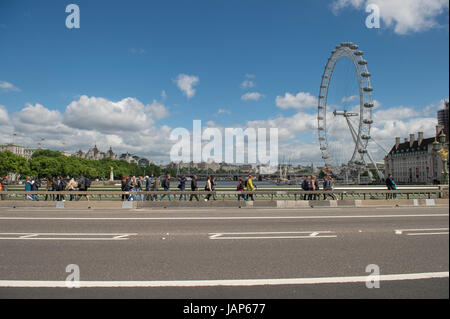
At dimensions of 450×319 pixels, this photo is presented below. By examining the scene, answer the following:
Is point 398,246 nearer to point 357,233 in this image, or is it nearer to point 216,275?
point 357,233

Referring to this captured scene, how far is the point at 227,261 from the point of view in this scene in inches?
280

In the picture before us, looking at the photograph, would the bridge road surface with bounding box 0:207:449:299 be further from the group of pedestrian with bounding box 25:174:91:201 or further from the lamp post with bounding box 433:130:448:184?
the group of pedestrian with bounding box 25:174:91:201

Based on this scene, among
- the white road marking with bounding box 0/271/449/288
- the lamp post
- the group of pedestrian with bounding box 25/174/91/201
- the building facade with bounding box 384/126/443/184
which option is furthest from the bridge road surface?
the building facade with bounding box 384/126/443/184

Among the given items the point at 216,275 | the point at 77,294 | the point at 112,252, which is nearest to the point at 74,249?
the point at 112,252

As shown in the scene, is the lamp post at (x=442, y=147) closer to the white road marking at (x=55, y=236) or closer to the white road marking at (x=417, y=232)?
the white road marking at (x=417, y=232)

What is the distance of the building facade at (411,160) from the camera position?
141 metres

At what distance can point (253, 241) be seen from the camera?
9.32 metres

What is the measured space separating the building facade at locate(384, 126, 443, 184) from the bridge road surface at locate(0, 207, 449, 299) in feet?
473

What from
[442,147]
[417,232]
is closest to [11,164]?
[417,232]

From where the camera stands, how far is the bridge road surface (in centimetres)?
519

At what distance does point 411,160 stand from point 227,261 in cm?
17549

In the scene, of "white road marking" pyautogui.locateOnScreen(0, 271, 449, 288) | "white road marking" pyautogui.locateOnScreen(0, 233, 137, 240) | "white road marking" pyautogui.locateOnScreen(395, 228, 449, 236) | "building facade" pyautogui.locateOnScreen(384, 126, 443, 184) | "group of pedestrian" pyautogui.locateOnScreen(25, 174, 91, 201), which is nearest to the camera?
"white road marking" pyautogui.locateOnScreen(0, 271, 449, 288)

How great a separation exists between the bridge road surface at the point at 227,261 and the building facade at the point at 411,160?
144 metres

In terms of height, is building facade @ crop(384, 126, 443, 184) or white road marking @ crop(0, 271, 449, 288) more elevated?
building facade @ crop(384, 126, 443, 184)
